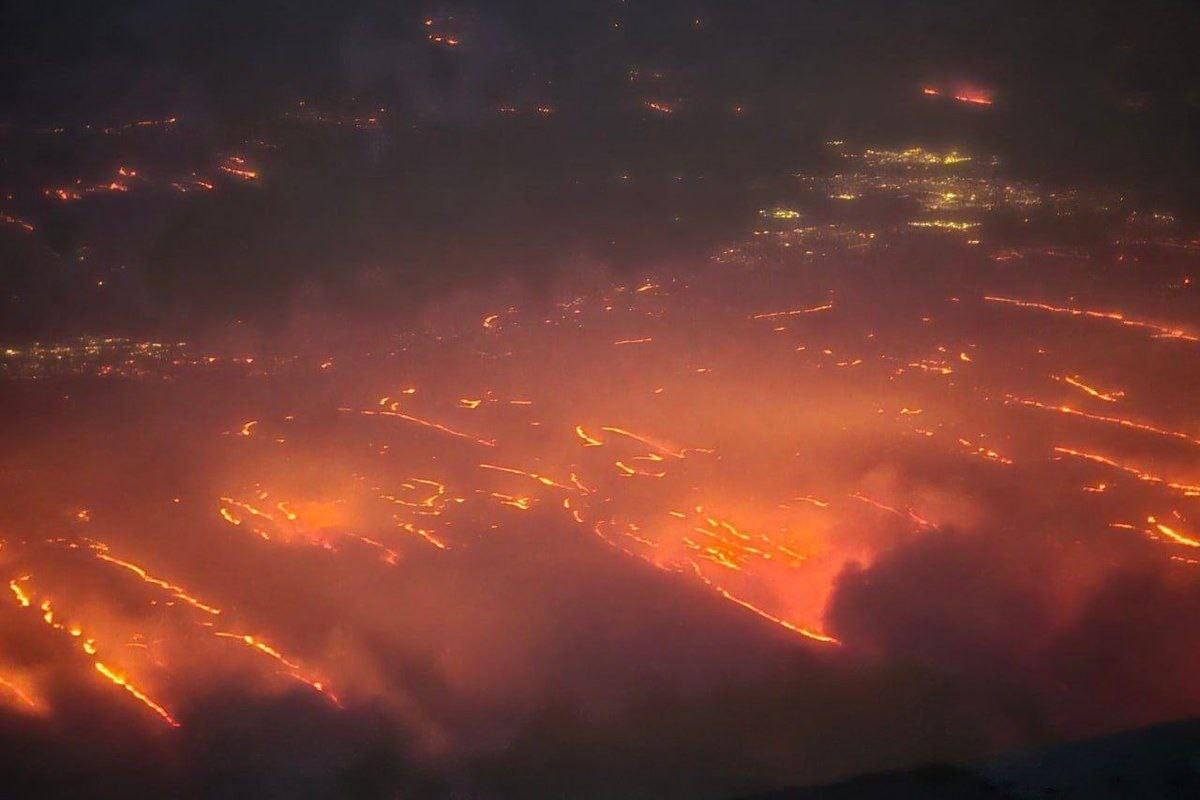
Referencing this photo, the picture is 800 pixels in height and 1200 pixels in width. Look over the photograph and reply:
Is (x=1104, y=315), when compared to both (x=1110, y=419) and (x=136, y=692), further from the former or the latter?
(x=136, y=692)

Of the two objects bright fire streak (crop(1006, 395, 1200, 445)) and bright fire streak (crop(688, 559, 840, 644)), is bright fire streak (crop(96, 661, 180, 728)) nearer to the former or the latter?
bright fire streak (crop(688, 559, 840, 644))

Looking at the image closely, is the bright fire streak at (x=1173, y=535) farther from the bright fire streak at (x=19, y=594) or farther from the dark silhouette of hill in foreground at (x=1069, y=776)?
the bright fire streak at (x=19, y=594)

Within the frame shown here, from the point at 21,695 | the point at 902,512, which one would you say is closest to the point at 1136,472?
the point at 902,512

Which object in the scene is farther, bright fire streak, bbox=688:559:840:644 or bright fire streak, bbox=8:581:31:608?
bright fire streak, bbox=8:581:31:608

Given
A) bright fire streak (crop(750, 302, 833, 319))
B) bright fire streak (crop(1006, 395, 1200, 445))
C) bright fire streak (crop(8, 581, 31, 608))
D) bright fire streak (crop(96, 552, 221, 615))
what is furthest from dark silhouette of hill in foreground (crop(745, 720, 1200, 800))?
bright fire streak (crop(8, 581, 31, 608))

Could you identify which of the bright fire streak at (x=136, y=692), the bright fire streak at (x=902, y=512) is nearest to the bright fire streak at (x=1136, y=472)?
the bright fire streak at (x=902, y=512)
